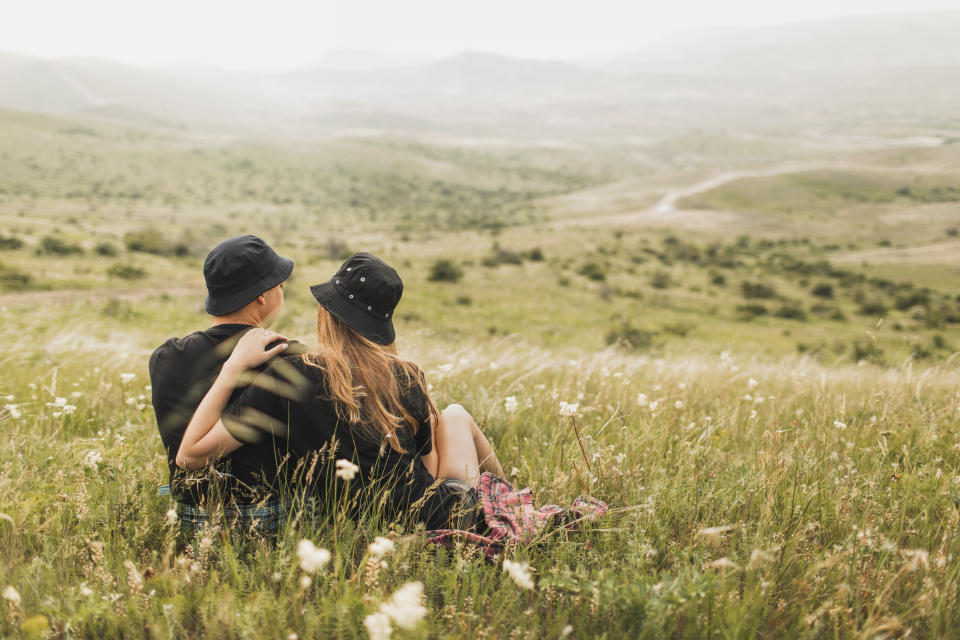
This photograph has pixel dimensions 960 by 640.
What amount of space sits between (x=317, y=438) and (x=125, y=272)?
22.2 meters

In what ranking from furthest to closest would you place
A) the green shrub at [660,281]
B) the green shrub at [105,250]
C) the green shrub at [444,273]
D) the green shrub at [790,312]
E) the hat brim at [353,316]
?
the green shrub at [660,281], the green shrub at [444,273], the green shrub at [790,312], the green shrub at [105,250], the hat brim at [353,316]

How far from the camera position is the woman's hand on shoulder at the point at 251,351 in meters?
2.49

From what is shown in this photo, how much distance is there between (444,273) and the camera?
26719 mm

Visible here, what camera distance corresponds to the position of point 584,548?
A: 7.54 ft

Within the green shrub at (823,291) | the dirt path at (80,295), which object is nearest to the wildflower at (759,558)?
the dirt path at (80,295)

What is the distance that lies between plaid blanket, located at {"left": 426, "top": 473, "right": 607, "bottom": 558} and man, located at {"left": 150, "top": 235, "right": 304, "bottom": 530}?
934mm

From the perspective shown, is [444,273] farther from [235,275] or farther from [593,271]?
[235,275]

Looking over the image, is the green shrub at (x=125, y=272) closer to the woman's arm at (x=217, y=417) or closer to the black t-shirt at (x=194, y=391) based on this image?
the black t-shirt at (x=194, y=391)

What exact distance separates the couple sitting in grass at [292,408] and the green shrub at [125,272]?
830 inches

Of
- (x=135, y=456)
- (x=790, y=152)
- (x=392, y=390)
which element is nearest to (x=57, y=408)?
(x=135, y=456)

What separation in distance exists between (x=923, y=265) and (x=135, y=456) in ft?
145

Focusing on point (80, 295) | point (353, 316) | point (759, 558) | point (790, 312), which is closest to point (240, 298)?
point (353, 316)

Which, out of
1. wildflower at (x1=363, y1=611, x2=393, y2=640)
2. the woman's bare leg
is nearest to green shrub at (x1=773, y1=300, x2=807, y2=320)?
the woman's bare leg

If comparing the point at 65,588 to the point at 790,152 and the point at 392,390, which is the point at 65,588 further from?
the point at 790,152
